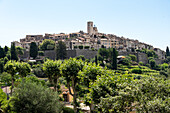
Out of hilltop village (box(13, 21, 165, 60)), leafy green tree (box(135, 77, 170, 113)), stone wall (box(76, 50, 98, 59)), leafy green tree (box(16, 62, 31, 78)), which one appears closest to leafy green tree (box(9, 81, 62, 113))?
leafy green tree (box(135, 77, 170, 113))

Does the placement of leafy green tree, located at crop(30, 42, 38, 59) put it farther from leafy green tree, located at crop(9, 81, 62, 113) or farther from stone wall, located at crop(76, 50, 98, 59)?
leafy green tree, located at crop(9, 81, 62, 113)

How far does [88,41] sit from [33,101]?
84.6 metres

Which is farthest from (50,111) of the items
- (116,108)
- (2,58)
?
(2,58)

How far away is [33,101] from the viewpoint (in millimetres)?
22094

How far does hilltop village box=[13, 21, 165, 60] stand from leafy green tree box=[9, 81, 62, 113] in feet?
232

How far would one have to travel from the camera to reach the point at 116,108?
1569 cm

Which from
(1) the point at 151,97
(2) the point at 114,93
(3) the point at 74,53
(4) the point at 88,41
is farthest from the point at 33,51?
(1) the point at 151,97

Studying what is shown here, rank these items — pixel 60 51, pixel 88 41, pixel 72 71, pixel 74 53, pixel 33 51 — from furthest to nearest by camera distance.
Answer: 1. pixel 88 41
2. pixel 74 53
3. pixel 33 51
4. pixel 60 51
5. pixel 72 71

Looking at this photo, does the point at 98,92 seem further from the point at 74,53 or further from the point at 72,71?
the point at 74,53

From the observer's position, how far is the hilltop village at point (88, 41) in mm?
101887

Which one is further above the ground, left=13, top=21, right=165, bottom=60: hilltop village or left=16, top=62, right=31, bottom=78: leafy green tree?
left=13, top=21, right=165, bottom=60: hilltop village

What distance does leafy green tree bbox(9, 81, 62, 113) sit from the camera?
73.6 feet

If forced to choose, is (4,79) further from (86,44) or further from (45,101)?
(86,44)

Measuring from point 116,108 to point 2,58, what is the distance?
65.9 m
